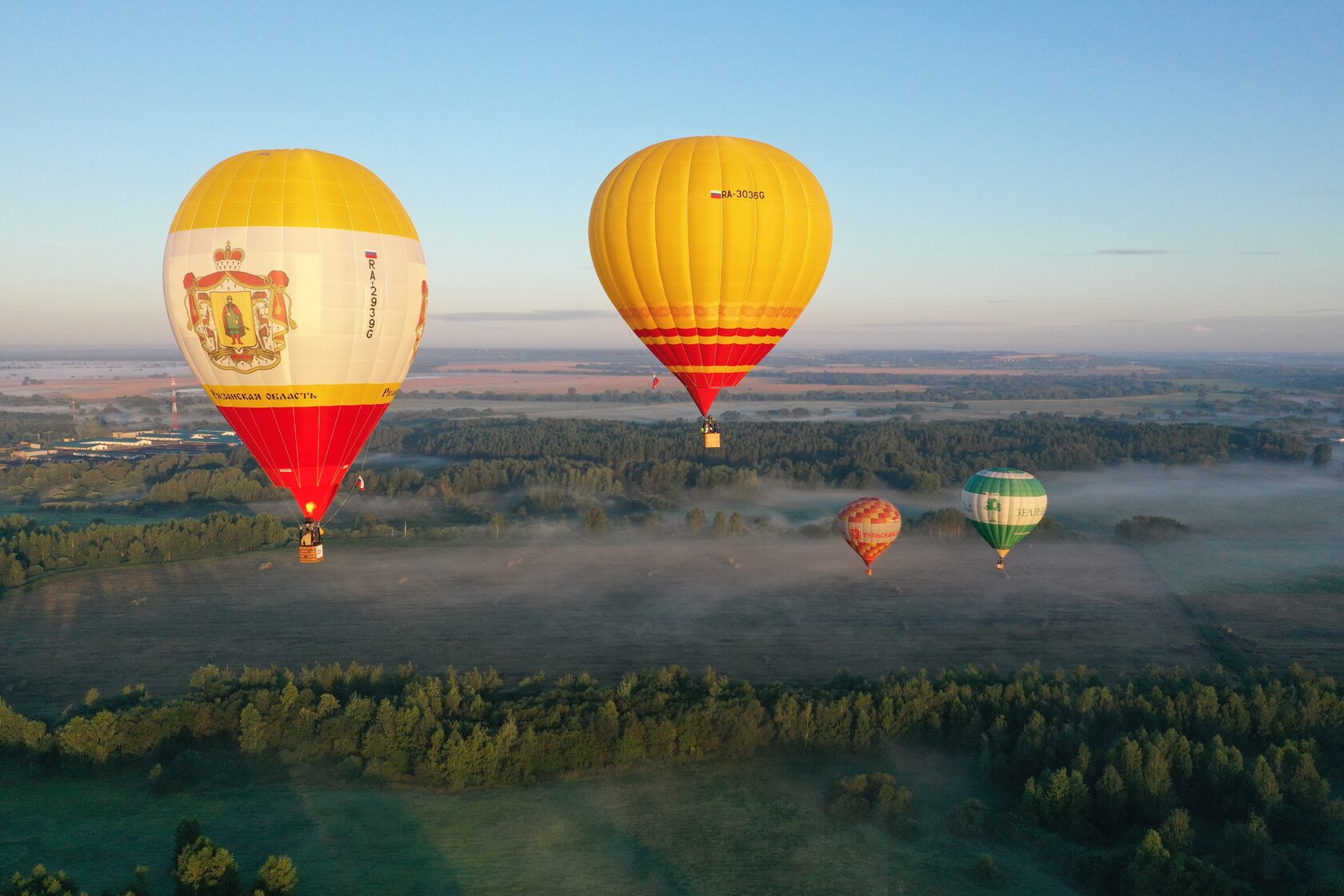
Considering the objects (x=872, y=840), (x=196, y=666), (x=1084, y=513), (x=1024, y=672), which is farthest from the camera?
(x=1084, y=513)

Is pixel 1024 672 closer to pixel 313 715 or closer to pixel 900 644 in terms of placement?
pixel 900 644

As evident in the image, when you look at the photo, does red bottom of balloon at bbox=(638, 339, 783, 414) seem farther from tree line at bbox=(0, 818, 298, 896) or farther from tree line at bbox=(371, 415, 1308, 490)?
tree line at bbox=(371, 415, 1308, 490)

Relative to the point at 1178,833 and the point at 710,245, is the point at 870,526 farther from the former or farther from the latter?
the point at 1178,833

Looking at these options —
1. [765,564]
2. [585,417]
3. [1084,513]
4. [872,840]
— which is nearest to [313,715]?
[872,840]

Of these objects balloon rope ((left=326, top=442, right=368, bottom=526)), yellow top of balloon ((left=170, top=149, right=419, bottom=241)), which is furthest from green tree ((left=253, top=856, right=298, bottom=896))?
balloon rope ((left=326, top=442, right=368, bottom=526))

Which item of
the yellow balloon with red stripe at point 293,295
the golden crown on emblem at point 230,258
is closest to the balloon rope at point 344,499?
the yellow balloon with red stripe at point 293,295

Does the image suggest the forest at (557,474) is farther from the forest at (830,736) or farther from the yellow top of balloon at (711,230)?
the yellow top of balloon at (711,230)
